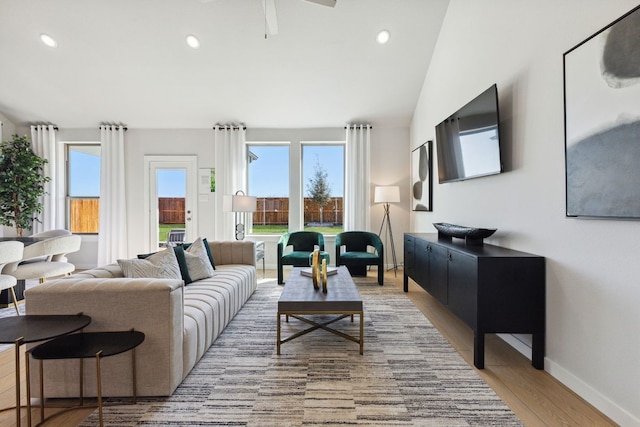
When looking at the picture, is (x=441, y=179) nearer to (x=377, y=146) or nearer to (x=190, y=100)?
(x=377, y=146)

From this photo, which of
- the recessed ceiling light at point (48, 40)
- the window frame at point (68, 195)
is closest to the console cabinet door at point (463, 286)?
the recessed ceiling light at point (48, 40)

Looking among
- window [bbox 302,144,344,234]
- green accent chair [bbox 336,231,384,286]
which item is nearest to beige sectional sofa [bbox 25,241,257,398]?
green accent chair [bbox 336,231,384,286]

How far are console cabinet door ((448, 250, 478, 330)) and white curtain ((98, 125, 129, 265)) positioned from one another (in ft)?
18.2

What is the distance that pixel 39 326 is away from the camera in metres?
1.55

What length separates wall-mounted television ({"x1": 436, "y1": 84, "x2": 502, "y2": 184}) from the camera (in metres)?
2.63

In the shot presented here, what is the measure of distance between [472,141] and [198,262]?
2.97 m

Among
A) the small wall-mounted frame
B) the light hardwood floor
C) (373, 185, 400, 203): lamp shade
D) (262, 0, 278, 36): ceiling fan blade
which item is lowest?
the light hardwood floor

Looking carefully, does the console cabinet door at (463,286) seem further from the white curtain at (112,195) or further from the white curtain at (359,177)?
the white curtain at (112,195)

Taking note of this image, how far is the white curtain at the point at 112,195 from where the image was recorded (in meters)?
5.50

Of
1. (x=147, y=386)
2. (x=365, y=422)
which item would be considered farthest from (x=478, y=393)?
(x=147, y=386)

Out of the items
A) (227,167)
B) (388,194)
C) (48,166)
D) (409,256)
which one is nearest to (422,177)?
(388,194)

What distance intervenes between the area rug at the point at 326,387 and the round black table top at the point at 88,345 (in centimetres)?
42

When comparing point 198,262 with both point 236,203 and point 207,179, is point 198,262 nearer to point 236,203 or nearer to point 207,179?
point 236,203

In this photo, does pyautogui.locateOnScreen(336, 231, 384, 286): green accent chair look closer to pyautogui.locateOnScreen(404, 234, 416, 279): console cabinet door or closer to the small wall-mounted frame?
pyautogui.locateOnScreen(404, 234, 416, 279): console cabinet door
